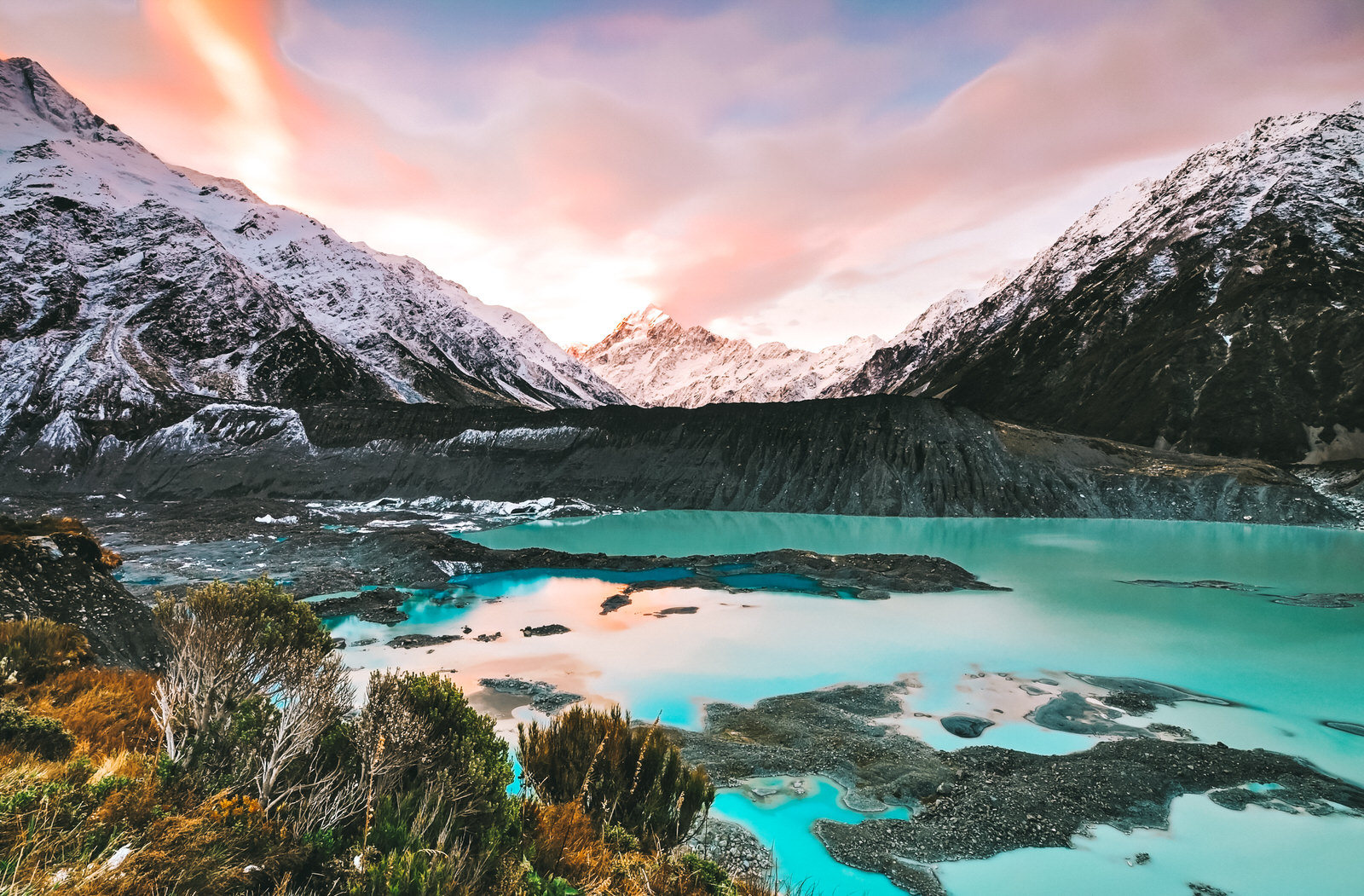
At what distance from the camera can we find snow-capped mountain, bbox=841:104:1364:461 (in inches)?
4171

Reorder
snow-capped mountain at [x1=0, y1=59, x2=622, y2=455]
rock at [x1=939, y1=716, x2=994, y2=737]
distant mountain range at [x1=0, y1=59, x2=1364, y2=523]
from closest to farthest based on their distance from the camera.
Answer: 1. rock at [x1=939, y1=716, x2=994, y2=737]
2. distant mountain range at [x1=0, y1=59, x2=1364, y2=523]
3. snow-capped mountain at [x1=0, y1=59, x2=622, y2=455]

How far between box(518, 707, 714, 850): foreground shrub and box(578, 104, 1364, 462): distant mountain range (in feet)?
410

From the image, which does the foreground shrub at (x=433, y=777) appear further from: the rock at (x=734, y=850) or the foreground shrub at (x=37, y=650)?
the foreground shrub at (x=37, y=650)

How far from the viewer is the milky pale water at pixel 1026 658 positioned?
39.8 feet

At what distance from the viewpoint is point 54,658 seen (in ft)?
40.0

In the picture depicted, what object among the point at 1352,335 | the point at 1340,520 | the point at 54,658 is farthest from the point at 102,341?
the point at 1352,335

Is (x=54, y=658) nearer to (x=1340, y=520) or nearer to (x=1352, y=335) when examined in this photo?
(x=1340, y=520)

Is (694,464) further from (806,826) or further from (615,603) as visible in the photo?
(806,826)

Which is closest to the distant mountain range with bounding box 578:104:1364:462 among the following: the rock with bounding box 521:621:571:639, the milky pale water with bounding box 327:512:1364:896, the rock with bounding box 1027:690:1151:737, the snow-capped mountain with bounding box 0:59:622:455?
the milky pale water with bounding box 327:512:1364:896

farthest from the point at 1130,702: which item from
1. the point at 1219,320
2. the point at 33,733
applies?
the point at 1219,320

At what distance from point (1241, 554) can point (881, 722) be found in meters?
46.9

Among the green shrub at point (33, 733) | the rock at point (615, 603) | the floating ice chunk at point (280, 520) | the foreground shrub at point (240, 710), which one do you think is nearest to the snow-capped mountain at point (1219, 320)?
the rock at point (615, 603)

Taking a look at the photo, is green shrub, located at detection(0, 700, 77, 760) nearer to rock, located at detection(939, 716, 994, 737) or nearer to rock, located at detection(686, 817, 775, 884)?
rock, located at detection(686, 817, 775, 884)

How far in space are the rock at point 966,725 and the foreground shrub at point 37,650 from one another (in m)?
20.2
